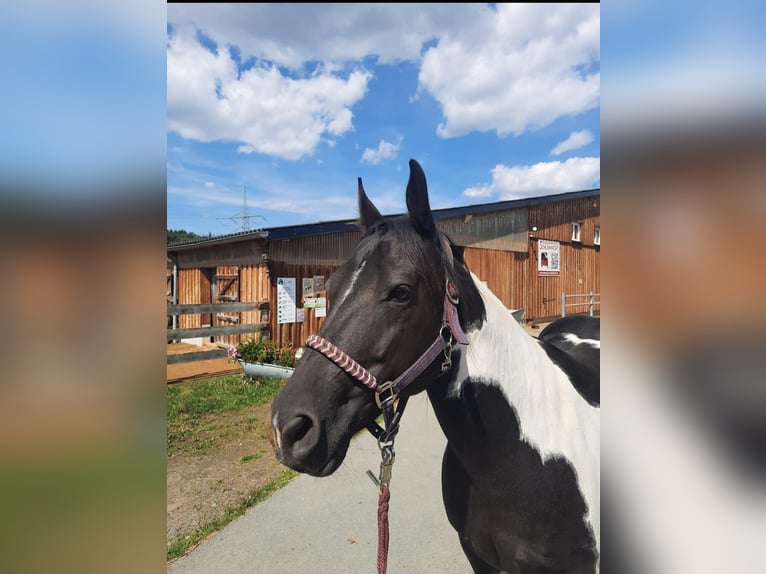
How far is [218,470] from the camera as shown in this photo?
4.47 m

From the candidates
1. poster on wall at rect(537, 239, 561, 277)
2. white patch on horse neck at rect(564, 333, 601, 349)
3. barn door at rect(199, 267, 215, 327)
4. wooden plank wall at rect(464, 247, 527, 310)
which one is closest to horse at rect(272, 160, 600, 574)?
white patch on horse neck at rect(564, 333, 601, 349)

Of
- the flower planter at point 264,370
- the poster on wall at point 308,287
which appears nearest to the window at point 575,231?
the poster on wall at point 308,287

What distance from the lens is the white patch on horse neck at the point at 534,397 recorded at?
63.2 inches

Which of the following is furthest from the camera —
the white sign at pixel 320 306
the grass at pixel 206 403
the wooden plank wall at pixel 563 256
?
the wooden plank wall at pixel 563 256

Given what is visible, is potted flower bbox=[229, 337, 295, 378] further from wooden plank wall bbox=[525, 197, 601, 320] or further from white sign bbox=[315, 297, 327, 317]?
wooden plank wall bbox=[525, 197, 601, 320]

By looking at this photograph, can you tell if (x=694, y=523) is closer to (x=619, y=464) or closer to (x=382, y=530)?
(x=619, y=464)

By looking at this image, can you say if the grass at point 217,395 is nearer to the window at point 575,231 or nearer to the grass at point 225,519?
the grass at point 225,519

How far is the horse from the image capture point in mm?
1443

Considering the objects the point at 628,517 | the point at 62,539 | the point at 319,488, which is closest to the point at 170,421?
the point at 319,488

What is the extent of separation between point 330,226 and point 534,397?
8.08 metres

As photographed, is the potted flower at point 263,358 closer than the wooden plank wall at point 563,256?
Yes

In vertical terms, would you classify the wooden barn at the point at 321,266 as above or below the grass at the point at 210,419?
above

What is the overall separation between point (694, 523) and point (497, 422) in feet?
3.73

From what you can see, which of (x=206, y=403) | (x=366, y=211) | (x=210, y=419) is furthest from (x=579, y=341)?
(x=206, y=403)
